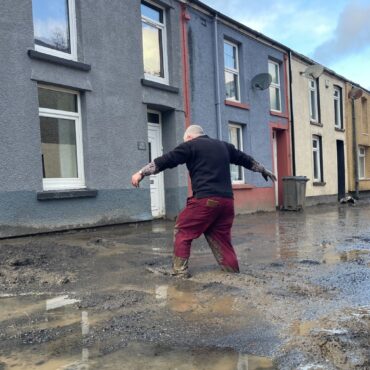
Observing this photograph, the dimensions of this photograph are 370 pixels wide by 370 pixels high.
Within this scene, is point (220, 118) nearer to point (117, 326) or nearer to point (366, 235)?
point (366, 235)

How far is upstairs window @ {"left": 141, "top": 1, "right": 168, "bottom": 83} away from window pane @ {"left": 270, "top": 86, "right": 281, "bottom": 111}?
246 inches

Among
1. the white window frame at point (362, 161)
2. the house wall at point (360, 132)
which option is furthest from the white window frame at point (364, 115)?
the white window frame at point (362, 161)

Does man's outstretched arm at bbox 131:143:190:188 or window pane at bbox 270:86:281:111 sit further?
window pane at bbox 270:86:281:111

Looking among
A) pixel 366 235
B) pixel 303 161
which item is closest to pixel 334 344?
pixel 366 235

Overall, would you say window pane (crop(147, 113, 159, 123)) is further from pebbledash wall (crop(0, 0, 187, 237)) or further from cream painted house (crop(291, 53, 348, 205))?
cream painted house (crop(291, 53, 348, 205))

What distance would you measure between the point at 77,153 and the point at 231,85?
6.95 m

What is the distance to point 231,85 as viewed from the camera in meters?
14.9

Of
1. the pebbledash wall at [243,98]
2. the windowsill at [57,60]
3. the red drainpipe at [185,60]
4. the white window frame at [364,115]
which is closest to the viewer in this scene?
the windowsill at [57,60]

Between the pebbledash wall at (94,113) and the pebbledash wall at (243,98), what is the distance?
3.22 feet

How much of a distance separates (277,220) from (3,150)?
751 centimetres

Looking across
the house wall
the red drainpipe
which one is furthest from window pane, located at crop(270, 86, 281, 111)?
the house wall

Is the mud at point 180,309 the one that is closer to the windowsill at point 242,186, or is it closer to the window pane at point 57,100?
the window pane at point 57,100

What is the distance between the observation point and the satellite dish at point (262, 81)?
15344 mm

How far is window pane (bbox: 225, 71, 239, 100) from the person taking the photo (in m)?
14.7
